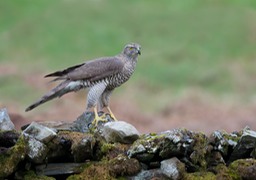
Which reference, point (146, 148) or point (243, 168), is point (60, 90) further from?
point (243, 168)

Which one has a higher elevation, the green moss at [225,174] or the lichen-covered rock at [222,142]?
the lichen-covered rock at [222,142]

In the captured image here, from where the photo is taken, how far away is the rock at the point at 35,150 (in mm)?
10070

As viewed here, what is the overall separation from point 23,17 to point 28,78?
5.48 metres

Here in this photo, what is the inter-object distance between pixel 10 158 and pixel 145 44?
18.7 m

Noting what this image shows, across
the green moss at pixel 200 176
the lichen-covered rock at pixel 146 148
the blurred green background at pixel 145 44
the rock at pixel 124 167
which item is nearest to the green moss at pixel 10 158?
the rock at pixel 124 167

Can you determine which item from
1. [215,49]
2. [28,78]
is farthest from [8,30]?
[215,49]

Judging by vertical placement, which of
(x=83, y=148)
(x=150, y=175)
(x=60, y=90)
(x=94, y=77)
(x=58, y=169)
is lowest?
(x=58, y=169)

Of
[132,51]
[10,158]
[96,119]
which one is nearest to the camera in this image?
[10,158]

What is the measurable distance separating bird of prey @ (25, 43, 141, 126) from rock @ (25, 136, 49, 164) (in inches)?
72.1

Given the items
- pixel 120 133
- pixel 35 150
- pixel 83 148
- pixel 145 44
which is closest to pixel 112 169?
pixel 83 148

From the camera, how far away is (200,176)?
10273 millimetres

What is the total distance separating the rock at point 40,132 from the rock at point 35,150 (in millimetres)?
77

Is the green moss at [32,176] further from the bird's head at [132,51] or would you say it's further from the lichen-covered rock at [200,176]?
the bird's head at [132,51]

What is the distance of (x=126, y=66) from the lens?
484 inches
